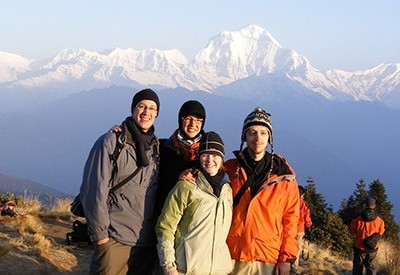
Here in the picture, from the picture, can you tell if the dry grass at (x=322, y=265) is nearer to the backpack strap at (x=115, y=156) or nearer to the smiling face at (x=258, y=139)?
the smiling face at (x=258, y=139)

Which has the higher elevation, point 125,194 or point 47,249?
point 125,194

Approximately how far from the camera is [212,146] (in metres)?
3.92

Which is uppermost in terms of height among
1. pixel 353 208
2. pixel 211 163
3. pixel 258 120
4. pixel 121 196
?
pixel 258 120

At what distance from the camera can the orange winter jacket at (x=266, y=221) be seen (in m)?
3.91

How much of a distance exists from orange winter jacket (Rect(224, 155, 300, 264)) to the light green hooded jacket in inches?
7.7

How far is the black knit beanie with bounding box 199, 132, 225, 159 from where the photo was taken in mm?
3912

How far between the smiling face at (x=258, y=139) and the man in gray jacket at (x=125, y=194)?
2.84 ft

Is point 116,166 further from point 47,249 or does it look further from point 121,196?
point 47,249

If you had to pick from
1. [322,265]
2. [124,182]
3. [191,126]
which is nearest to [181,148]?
[191,126]

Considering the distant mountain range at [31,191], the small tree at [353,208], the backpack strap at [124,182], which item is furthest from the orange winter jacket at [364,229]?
the small tree at [353,208]

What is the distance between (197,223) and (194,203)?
0.16m

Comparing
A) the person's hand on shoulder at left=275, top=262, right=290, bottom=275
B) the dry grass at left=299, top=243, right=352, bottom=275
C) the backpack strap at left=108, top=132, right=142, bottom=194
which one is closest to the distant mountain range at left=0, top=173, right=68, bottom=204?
the dry grass at left=299, top=243, right=352, bottom=275

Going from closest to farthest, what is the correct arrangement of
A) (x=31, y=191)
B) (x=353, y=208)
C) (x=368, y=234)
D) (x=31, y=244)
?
(x=31, y=244)
(x=368, y=234)
(x=31, y=191)
(x=353, y=208)

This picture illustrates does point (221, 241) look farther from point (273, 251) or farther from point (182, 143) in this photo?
point (182, 143)
